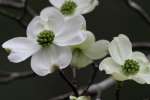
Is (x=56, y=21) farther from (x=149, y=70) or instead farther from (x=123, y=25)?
(x=123, y=25)

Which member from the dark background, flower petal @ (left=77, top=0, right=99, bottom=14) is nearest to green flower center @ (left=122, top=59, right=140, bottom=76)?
flower petal @ (left=77, top=0, right=99, bottom=14)

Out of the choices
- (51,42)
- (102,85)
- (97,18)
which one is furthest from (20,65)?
(51,42)

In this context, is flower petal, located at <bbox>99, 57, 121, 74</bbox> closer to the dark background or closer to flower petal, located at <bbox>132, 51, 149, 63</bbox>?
flower petal, located at <bbox>132, 51, 149, 63</bbox>

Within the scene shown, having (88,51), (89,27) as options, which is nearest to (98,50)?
(88,51)

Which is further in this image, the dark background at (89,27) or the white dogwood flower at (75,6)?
the dark background at (89,27)

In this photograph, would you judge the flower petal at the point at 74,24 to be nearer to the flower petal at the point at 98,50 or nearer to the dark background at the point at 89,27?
the flower petal at the point at 98,50

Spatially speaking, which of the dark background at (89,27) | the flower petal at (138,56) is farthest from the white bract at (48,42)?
the dark background at (89,27)
